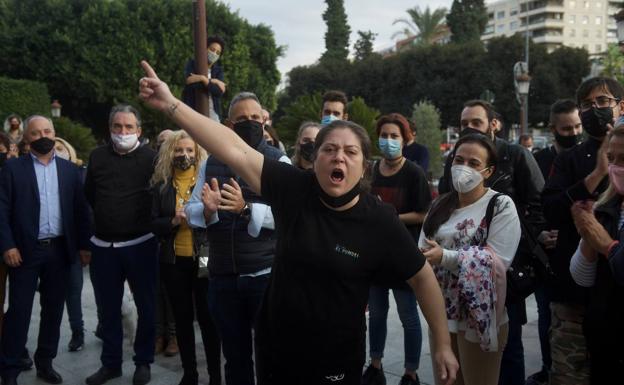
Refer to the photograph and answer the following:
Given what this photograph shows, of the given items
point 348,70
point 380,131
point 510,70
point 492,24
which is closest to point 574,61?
point 510,70

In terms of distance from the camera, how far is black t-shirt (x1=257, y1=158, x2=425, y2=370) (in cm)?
245

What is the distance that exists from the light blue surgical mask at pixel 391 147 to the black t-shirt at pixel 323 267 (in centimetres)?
210

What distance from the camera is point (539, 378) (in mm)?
4633

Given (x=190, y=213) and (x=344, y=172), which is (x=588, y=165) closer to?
(x=344, y=172)

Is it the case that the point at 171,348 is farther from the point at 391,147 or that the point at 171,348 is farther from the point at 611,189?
the point at 611,189

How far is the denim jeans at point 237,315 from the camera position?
3.60 metres

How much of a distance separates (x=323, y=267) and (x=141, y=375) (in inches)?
114

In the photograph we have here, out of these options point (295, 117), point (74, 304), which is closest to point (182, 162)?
point (74, 304)

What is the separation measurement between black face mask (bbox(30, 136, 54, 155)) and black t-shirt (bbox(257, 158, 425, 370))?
2934 mm

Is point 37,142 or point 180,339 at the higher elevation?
point 37,142

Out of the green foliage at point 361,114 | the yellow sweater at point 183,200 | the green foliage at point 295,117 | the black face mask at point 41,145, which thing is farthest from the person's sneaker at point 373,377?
the green foliage at point 361,114

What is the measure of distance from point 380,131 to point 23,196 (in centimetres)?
285

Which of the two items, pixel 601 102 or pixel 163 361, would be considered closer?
pixel 601 102

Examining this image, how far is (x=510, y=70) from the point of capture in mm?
41781
